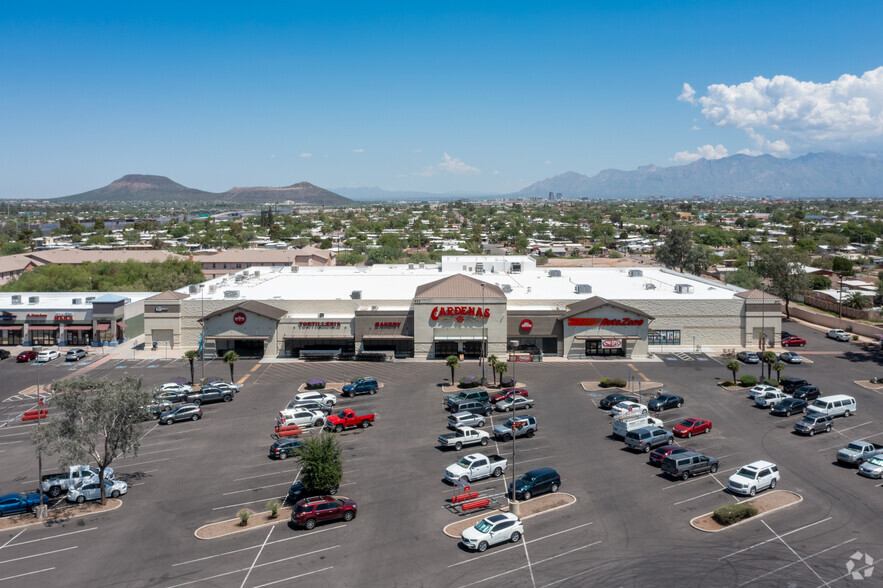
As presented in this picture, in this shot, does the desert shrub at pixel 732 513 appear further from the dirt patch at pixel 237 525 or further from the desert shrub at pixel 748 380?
the desert shrub at pixel 748 380

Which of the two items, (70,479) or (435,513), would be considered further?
(70,479)

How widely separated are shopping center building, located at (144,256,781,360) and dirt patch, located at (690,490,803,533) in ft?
109

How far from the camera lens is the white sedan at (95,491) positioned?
1346 inches

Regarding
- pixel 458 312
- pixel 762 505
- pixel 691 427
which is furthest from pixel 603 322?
pixel 762 505

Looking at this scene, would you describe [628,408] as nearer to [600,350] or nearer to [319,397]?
[600,350]

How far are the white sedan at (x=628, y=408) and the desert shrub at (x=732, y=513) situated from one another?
15050 mm

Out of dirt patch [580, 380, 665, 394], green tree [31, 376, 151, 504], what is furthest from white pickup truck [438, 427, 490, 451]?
green tree [31, 376, 151, 504]

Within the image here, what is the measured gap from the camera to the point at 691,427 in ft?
143

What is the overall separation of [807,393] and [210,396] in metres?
48.0

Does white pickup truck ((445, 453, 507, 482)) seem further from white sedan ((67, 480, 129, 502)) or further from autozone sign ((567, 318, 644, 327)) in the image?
autozone sign ((567, 318, 644, 327))

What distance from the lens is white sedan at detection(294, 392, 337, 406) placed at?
5056 cm

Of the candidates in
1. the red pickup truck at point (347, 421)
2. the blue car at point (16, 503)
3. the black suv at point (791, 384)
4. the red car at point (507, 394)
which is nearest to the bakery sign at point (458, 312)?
the red car at point (507, 394)

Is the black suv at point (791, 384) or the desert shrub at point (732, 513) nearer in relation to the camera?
the desert shrub at point (732, 513)

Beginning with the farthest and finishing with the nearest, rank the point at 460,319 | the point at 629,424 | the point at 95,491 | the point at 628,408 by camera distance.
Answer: the point at 460,319
the point at 628,408
the point at 629,424
the point at 95,491
